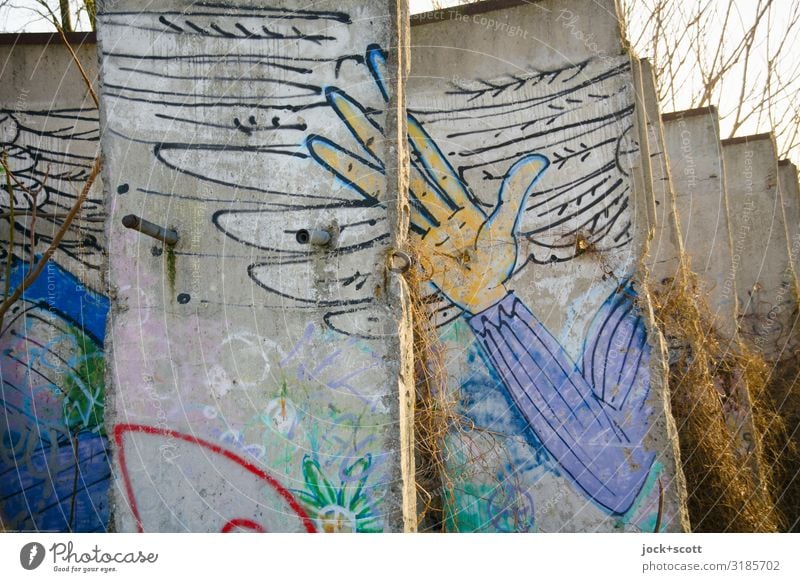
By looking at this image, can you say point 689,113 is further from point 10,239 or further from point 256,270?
point 10,239

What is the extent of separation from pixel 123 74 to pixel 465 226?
238 cm

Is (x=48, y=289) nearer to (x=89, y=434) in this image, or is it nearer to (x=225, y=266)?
(x=89, y=434)

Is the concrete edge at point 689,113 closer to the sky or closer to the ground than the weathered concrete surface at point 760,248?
closer to the sky

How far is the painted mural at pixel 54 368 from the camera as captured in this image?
5570 mm

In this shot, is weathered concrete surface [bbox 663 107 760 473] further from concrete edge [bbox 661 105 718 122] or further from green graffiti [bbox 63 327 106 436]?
green graffiti [bbox 63 327 106 436]

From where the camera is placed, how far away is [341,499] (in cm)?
409

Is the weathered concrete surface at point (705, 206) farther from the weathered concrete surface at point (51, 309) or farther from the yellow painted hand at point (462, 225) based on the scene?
the weathered concrete surface at point (51, 309)

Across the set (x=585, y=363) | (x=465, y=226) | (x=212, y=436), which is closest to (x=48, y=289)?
(x=212, y=436)

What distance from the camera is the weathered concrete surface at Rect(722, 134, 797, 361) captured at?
9430 millimetres

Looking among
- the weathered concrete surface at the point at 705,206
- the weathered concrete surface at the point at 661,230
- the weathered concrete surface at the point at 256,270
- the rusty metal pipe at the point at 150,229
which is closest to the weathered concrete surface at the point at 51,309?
the weathered concrete surface at the point at 256,270

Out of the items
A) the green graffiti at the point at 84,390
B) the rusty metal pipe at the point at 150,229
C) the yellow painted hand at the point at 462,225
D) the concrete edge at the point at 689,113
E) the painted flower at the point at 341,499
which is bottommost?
the painted flower at the point at 341,499

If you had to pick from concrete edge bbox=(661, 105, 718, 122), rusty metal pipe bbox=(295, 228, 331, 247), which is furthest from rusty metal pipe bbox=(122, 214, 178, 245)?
concrete edge bbox=(661, 105, 718, 122)

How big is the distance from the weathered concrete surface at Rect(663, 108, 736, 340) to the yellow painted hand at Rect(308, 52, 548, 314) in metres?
2.72

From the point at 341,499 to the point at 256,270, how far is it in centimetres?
118
